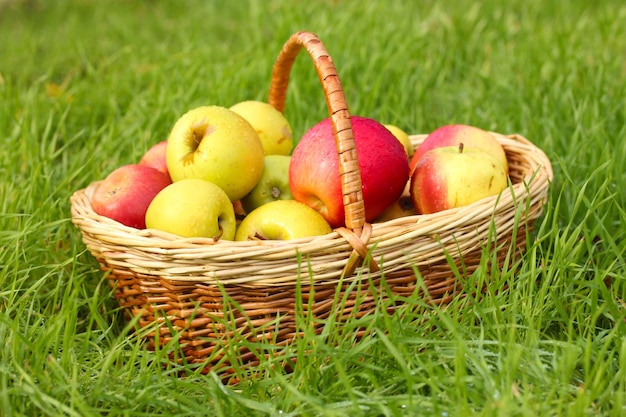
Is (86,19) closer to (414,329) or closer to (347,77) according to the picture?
(347,77)

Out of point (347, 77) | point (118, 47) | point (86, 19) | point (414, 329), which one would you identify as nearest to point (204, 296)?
point (414, 329)

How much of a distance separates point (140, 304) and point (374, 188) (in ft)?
2.12

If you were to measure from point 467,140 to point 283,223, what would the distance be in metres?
0.69

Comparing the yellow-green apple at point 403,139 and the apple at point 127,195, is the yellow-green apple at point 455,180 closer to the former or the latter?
the yellow-green apple at point 403,139

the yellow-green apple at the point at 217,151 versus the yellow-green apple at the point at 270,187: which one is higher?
the yellow-green apple at the point at 217,151

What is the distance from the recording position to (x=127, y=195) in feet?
6.16

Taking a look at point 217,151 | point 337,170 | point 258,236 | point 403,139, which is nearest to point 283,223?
point 258,236

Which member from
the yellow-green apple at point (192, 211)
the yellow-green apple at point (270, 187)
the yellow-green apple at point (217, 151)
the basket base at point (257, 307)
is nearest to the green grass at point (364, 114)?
the basket base at point (257, 307)

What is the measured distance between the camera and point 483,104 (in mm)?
2975

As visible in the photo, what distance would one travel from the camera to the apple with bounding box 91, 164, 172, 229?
1.87 m

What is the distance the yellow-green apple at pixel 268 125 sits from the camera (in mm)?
2152

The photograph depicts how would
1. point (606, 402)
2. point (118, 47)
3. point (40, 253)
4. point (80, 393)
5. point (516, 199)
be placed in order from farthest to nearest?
point (118, 47) < point (40, 253) < point (516, 199) < point (80, 393) < point (606, 402)

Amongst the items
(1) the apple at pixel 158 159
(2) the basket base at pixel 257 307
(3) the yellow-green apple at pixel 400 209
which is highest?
(1) the apple at pixel 158 159

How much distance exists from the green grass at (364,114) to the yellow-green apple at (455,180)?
0.16m
